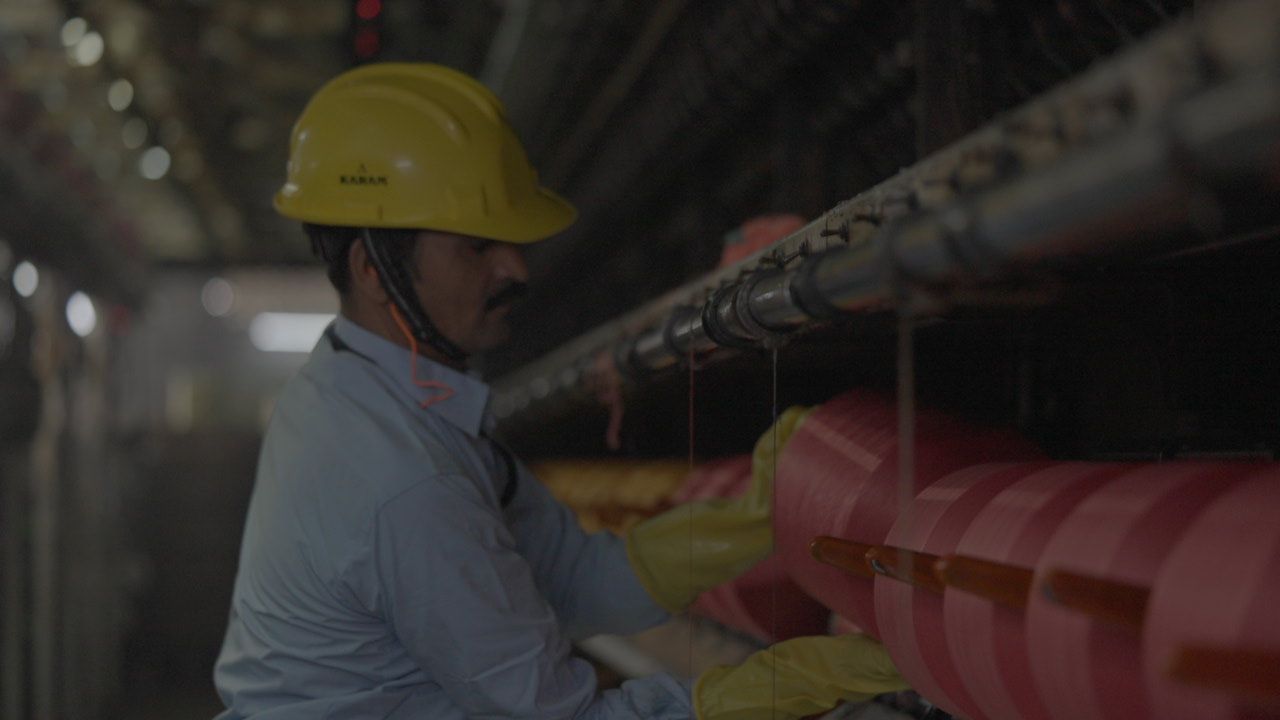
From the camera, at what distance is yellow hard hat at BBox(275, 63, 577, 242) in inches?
62.7

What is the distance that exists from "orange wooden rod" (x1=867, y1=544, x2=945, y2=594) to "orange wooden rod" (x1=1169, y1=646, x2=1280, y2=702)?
1.00 ft

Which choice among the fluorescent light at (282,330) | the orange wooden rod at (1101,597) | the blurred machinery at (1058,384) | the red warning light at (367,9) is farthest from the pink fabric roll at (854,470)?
the fluorescent light at (282,330)

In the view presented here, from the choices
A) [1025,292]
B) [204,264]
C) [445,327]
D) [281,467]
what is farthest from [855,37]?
[204,264]

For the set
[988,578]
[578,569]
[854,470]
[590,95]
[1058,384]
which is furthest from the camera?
[590,95]

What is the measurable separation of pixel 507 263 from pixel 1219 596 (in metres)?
1.18

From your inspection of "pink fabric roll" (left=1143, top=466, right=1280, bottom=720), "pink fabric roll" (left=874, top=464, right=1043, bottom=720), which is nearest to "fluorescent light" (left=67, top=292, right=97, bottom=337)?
"pink fabric roll" (left=874, top=464, right=1043, bottom=720)

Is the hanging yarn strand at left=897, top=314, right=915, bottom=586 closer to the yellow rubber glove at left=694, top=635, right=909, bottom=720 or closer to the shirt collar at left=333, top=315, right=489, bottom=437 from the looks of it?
the yellow rubber glove at left=694, top=635, right=909, bottom=720

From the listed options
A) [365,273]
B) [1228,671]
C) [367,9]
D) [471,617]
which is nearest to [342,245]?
[365,273]

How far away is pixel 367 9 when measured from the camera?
3.98 m

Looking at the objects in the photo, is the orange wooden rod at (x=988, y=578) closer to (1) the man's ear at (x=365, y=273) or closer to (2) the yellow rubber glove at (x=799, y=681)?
(2) the yellow rubber glove at (x=799, y=681)

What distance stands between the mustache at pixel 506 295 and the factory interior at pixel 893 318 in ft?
0.59

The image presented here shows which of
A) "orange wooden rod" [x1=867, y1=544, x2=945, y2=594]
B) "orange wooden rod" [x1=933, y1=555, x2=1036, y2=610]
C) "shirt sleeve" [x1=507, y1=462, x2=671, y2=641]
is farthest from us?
"shirt sleeve" [x1=507, y1=462, x2=671, y2=641]

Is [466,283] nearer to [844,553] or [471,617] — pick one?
[471,617]

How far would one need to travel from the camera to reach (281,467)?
4.96 feet
